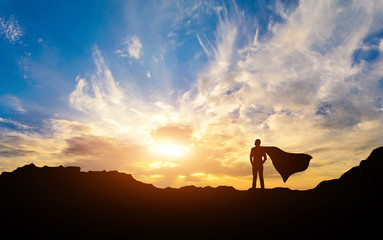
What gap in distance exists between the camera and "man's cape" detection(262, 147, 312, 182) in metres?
12.9

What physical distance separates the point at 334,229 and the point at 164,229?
22.3 feet

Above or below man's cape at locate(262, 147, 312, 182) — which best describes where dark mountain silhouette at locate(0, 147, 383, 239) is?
below

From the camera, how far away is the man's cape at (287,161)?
12930mm

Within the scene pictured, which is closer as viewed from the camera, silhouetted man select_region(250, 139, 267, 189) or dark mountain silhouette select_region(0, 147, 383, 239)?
dark mountain silhouette select_region(0, 147, 383, 239)

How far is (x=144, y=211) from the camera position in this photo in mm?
10281

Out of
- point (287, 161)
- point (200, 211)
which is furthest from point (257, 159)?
point (200, 211)

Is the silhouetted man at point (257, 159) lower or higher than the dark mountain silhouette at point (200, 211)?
higher

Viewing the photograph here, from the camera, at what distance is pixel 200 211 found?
1002 cm

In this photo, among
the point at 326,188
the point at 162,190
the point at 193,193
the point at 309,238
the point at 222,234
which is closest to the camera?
the point at 309,238

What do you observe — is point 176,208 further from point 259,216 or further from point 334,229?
point 334,229

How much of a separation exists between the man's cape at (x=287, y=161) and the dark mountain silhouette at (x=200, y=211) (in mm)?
1377

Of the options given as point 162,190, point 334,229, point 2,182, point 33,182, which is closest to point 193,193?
point 162,190

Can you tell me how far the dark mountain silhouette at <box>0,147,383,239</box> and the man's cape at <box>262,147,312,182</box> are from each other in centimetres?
138

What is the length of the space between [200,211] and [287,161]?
6.67 meters
